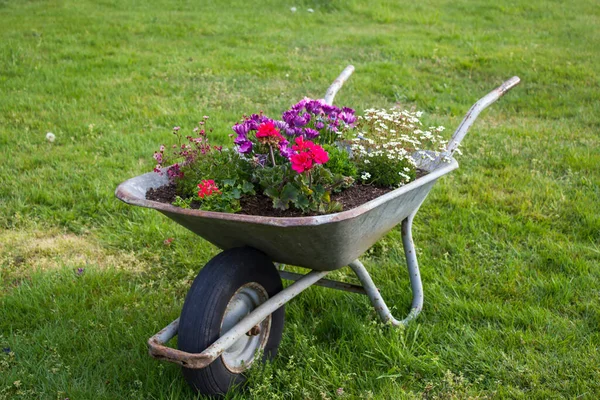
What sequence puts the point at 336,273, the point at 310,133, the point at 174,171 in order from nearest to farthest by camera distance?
the point at 310,133, the point at 174,171, the point at 336,273

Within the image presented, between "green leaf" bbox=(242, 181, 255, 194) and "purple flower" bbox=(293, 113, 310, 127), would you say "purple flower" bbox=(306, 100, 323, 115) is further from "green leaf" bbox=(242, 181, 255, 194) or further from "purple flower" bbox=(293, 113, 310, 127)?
"green leaf" bbox=(242, 181, 255, 194)

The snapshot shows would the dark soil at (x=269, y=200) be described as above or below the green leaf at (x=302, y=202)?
below

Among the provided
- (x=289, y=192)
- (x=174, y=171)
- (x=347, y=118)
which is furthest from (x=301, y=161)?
(x=174, y=171)

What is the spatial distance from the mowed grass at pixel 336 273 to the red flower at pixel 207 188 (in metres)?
0.70

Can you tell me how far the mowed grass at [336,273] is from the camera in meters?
2.34

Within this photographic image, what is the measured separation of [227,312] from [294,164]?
1.99 ft

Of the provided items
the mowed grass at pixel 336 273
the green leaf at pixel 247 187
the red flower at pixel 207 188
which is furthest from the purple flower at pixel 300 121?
the mowed grass at pixel 336 273

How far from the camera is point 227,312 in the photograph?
2123mm

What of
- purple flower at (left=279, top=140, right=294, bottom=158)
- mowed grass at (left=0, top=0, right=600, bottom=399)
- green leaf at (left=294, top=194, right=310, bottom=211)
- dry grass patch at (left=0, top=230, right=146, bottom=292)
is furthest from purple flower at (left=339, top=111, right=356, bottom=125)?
dry grass patch at (left=0, top=230, right=146, bottom=292)

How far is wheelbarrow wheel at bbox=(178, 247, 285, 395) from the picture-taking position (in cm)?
196

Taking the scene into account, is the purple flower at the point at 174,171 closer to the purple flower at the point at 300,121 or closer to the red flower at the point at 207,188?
the red flower at the point at 207,188

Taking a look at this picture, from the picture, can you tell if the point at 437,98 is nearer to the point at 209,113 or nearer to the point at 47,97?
the point at 209,113

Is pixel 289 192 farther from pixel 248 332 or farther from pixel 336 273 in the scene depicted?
pixel 336 273

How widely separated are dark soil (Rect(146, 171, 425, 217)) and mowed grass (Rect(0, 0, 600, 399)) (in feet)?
1.96
